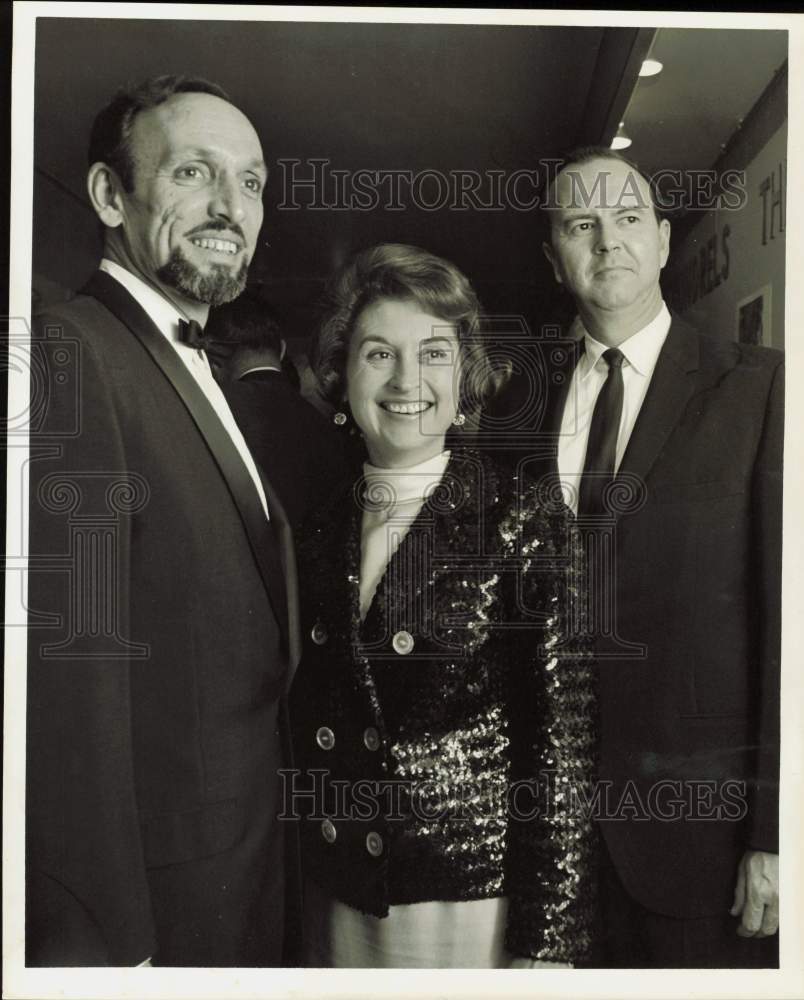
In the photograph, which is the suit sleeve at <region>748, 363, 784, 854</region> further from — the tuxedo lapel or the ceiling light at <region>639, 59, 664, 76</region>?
the ceiling light at <region>639, 59, 664, 76</region>

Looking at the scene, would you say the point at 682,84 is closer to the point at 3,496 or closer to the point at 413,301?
the point at 413,301

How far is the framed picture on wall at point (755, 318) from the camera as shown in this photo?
1558mm

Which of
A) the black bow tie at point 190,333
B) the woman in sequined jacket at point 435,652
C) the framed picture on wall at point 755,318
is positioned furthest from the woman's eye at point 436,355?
the framed picture on wall at point 755,318

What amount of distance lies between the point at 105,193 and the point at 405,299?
1.68 ft

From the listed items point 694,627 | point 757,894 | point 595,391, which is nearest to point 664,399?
point 595,391

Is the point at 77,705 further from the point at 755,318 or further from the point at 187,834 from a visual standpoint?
the point at 755,318

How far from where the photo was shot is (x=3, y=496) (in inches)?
61.6

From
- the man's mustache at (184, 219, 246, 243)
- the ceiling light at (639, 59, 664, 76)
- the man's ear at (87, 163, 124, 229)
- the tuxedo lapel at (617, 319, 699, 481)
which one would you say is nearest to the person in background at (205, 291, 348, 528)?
the man's mustache at (184, 219, 246, 243)

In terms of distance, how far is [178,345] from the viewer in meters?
1.51

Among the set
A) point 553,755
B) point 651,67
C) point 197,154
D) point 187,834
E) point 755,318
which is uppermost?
point 651,67

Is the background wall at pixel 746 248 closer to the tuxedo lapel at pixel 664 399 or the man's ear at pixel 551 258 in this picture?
the tuxedo lapel at pixel 664 399

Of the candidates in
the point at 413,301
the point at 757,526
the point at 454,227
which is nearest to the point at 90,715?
the point at 413,301

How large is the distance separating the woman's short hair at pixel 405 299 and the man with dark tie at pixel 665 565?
14cm

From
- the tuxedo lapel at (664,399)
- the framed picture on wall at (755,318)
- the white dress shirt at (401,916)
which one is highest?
the framed picture on wall at (755,318)
